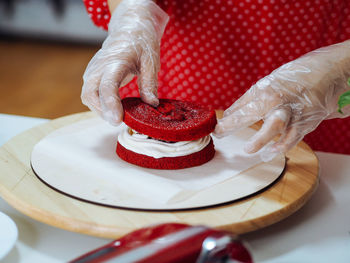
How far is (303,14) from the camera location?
1485mm

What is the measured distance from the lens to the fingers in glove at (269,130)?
1.04 metres

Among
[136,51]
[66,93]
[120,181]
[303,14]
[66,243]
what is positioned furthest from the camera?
[66,93]

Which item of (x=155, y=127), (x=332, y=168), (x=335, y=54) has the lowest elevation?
(x=332, y=168)

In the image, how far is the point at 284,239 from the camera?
36.9 inches

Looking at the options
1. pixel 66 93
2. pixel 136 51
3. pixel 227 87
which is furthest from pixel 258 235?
pixel 66 93

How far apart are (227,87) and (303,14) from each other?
341 millimetres

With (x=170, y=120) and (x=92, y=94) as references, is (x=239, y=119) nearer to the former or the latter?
(x=170, y=120)

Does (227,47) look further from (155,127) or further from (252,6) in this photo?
(155,127)

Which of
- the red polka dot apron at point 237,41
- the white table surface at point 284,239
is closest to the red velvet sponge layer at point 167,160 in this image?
the white table surface at point 284,239

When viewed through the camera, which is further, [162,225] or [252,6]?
[252,6]

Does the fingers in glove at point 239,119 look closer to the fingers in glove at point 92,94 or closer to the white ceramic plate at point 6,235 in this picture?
the fingers in glove at point 92,94

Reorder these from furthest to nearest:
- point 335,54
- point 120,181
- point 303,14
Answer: point 303,14
point 335,54
point 120,181

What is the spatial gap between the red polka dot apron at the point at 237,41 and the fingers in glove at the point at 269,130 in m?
0.52

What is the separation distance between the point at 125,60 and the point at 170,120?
247 mm
